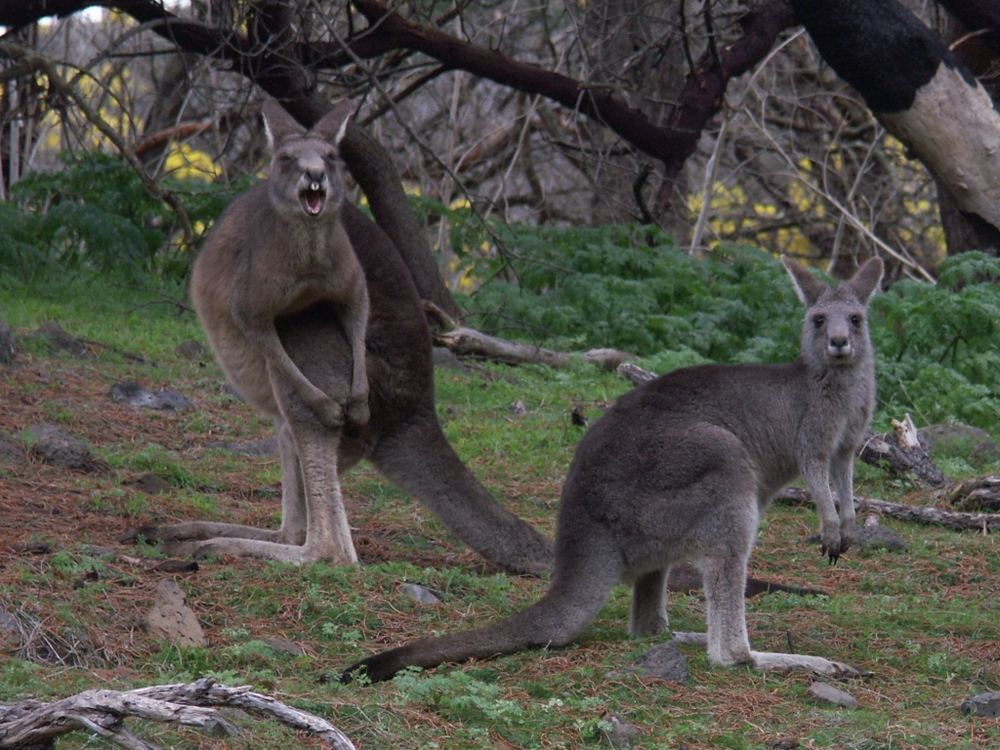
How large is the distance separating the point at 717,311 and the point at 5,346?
5226mm

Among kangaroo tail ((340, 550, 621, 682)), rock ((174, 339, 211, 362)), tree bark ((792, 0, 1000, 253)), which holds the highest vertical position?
tree bark ((792, 0, 1000, 253))

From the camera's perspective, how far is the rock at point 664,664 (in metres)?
4.79

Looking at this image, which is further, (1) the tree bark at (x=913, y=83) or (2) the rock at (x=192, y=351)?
(2) the rock at (x=192, y=351)

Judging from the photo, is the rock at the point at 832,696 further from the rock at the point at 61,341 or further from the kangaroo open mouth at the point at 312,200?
the rock at the point at 61,341

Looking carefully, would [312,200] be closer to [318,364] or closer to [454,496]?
[318,364]

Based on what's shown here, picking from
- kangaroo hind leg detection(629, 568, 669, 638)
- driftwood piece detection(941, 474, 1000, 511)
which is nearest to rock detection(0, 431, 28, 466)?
kangaroo hind leg detection(629, 568, 669, 638)

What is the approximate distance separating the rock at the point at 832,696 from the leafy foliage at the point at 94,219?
7.11 metres

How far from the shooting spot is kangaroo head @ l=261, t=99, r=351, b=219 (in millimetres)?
5949

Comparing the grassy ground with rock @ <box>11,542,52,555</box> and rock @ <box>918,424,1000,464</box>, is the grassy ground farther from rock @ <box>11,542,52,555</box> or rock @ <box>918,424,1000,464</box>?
rock @ <box>918,424,1000,464</box>

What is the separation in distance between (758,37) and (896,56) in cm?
355

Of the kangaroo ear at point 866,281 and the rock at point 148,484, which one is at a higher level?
the kangaroo ear at point 866,281

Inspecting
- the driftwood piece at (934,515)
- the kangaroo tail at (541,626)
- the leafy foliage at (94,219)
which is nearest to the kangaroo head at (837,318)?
the kangaroo tail at (541,626)

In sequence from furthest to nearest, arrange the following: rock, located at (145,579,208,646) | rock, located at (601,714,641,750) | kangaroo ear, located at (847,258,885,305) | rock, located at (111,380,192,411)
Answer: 1. rock, located at (111,380,192,411)
2. kangaroo ear, located at (847,258,885,305)
3. rock, located at (145,579,208,646)
4. rock, located at (601,714,641,750)

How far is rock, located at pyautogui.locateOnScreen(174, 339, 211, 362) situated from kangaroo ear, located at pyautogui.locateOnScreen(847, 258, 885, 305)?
5198 millimetres
